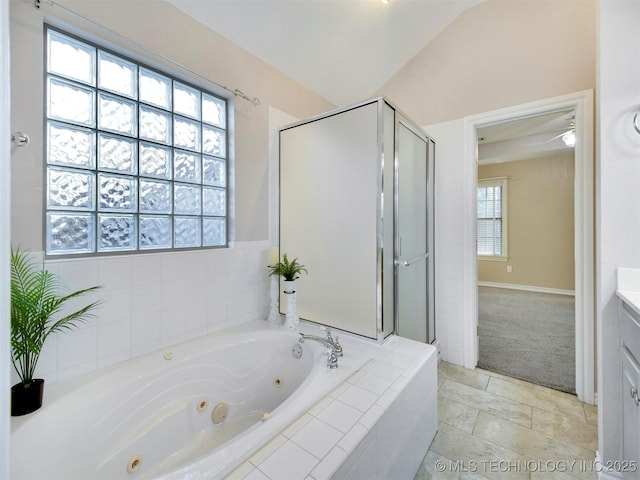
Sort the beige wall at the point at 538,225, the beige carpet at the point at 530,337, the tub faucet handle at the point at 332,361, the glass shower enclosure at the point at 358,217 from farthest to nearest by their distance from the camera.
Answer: the beige wall at the point at 538,225
the beige carpet at the point at 530,337
the glass shower enclosure at the point at 358,217
the tub faucet handle at the point at 332,361

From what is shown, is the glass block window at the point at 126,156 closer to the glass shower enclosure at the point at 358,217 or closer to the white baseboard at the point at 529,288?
the glass shower enclosure at the point at 358,217

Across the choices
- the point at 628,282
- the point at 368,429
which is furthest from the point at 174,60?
the point at 628,282

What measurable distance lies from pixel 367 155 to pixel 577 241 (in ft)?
5.22

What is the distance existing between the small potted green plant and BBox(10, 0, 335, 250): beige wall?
27 centimetres

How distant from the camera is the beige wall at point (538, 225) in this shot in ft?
13.4

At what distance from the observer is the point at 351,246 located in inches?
72.4

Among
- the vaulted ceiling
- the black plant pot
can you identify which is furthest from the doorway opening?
the black plant pot

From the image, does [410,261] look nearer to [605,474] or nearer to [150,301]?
[605,474]

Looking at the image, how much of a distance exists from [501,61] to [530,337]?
8.69ft

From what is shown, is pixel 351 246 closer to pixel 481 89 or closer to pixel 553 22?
pixel 481 89

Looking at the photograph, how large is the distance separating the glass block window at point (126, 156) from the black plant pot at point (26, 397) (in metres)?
0.56

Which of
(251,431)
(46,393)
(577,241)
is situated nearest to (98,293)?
(46,393)

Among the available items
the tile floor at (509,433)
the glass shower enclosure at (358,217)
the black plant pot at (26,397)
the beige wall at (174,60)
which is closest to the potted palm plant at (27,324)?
the black plant pot at (26,397)

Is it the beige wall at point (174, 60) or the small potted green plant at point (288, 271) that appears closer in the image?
the beige wall at point (174, 60)
